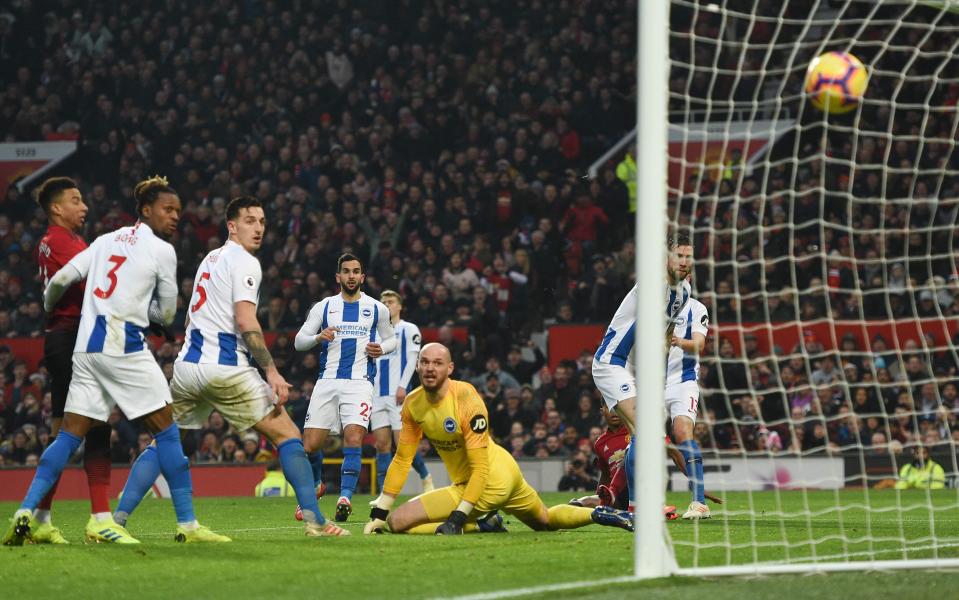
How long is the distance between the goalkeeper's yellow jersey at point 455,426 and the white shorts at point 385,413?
4778mm

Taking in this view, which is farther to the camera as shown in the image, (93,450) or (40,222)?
(40,222)

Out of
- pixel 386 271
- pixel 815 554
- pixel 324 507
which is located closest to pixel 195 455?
pixel 386 271

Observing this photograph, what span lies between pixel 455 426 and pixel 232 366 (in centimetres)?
147

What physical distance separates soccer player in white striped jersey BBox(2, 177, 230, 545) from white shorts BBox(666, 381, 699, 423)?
4309mm

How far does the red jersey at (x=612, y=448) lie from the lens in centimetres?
966

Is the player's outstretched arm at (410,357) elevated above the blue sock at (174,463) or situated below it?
above

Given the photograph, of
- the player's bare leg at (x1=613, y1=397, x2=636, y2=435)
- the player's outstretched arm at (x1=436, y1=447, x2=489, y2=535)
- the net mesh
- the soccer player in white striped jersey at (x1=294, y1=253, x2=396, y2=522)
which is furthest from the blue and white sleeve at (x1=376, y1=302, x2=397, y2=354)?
the player's outstretched arm at (x1=436, y1=447, x2=489, y2=535)

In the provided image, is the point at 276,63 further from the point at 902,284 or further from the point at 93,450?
the point at 93,450

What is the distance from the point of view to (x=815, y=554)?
22.6ft

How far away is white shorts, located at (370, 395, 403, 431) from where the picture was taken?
1320 centimetres

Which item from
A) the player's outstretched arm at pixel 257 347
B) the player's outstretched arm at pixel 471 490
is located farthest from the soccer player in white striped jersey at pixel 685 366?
the player's outstretched arm at pixel 257 347

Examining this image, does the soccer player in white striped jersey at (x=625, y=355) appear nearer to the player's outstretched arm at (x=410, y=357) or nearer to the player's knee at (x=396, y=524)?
the player's knee at (x=396, y=524)

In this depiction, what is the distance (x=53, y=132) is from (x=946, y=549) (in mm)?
20041

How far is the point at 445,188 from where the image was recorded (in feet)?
69.1
